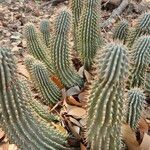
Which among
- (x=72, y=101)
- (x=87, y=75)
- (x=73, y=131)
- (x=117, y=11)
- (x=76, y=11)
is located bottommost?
(x=73, y=131)

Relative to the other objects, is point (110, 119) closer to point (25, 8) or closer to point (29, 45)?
point (29, 45)

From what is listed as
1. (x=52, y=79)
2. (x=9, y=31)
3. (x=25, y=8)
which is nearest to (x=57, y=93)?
(x=52, y=79)

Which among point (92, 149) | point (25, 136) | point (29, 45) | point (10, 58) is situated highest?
point (10, 58)

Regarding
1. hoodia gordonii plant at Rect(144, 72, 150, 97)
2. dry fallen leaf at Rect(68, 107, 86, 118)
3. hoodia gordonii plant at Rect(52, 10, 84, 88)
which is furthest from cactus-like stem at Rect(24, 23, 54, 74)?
hoodia gordonii plant at Rect(144, 72, 150, 97)

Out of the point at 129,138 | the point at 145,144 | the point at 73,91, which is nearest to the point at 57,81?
the point at 73,91

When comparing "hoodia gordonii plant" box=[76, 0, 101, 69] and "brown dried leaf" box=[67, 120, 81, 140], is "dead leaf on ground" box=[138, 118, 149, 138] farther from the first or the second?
"hoodia gordonii plant" box=[76, 0, 101, 69]

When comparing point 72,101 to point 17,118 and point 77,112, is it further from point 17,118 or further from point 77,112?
point 17,118
